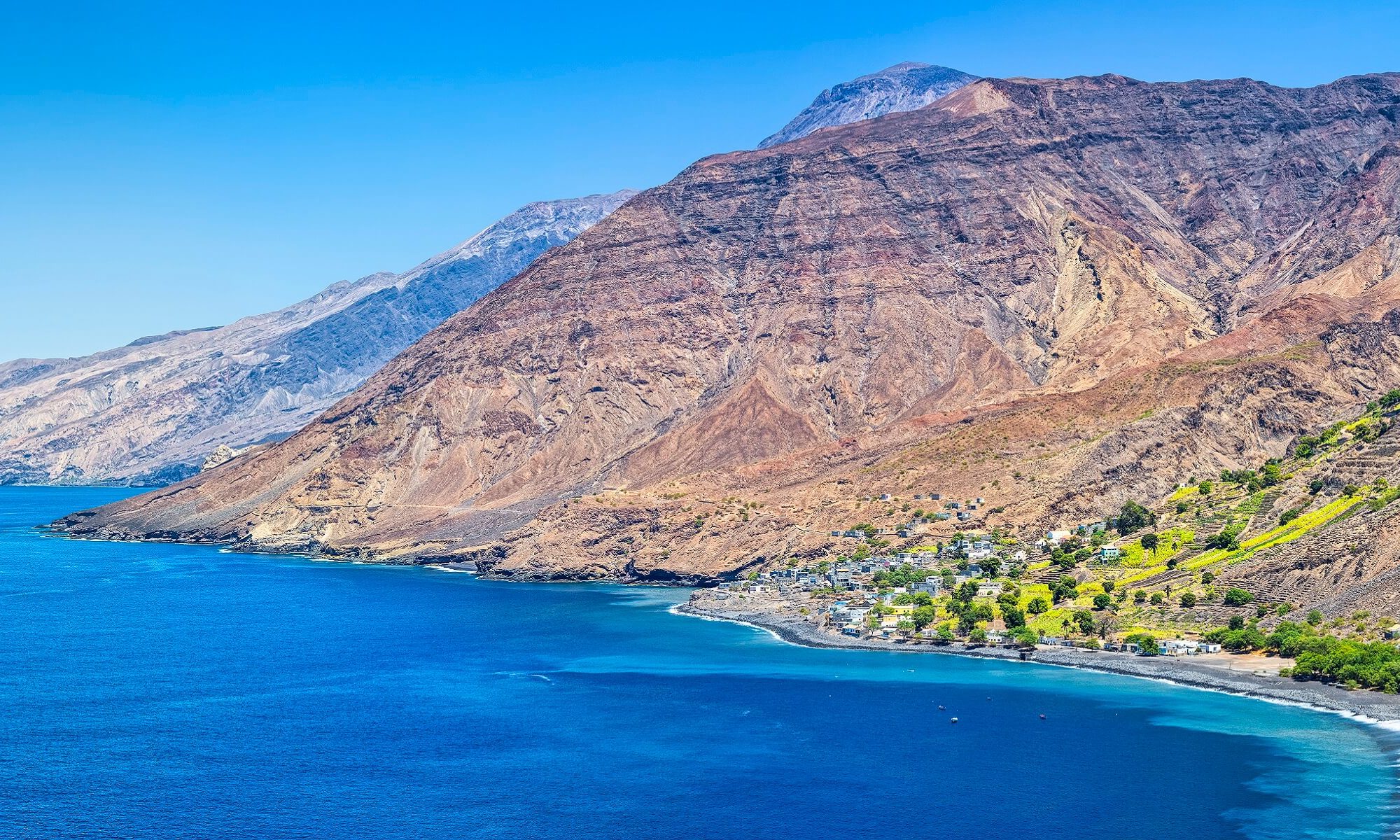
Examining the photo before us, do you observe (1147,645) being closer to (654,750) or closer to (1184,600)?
(1184,600)

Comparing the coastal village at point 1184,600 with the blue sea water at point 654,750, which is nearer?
the blue sea water at point 654,750

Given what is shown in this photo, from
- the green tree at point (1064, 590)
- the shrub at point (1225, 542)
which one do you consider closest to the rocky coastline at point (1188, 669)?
the green tree at point (1064, 590)

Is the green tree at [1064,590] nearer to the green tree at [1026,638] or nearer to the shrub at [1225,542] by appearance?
the green tree at [1026,638]

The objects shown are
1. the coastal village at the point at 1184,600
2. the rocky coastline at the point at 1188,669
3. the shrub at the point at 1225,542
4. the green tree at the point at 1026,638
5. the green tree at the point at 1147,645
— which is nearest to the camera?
the rocky coastline at the point at 1188,669

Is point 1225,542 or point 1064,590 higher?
point 1225,542

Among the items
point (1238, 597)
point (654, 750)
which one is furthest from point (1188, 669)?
point (654, 750)

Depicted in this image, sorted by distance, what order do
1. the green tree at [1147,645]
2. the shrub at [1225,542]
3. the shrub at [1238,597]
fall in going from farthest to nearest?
the shrub at [1225,542] < the shrub at [1238,597] < the green tree at [1147,645]

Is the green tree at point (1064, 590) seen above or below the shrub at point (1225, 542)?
below

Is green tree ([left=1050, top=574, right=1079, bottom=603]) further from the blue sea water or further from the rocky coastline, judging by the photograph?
the blue sea water
